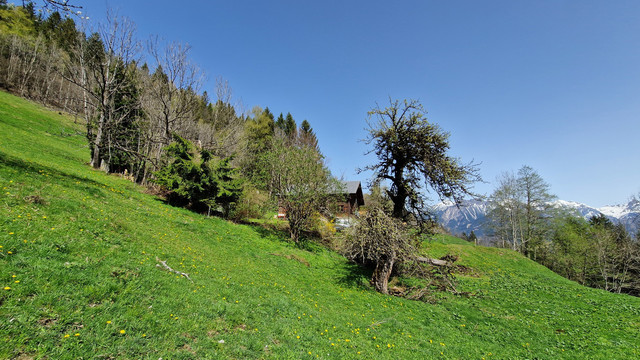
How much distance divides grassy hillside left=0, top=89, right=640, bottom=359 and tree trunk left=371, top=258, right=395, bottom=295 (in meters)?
0.79

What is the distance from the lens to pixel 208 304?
6.70 meters

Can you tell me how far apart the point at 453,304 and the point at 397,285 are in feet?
12.0

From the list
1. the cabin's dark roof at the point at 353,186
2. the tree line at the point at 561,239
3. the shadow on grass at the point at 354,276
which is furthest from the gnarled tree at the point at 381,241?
the tree line at the point at 561,239

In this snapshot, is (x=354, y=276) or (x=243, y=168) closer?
(x=354, y=276)

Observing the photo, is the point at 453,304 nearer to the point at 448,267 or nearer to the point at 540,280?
the point at 448,267

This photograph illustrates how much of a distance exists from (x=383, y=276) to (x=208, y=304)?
1054 centimetres

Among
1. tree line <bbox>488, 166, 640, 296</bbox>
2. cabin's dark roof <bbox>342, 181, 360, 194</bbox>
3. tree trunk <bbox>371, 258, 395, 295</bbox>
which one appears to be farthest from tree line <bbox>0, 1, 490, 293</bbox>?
tree line <bbox>488, 166, 640, 296</bbox>

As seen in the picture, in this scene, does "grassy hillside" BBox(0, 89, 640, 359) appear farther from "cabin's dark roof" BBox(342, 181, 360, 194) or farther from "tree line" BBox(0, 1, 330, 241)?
"cabin's dark roof" BBox(342, 181, 360, 194)

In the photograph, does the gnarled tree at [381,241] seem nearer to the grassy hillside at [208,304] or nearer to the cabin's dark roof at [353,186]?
the grassy hillside at [208,304]

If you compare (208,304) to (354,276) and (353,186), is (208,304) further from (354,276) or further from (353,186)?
(353,186)

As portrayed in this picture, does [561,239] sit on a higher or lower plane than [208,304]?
higher

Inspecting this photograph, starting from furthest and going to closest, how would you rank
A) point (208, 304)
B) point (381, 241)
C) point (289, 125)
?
point (289, 125)
point (381, 241)
point (208, 304)

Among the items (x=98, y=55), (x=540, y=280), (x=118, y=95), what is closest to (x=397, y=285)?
(x=540, y=280)

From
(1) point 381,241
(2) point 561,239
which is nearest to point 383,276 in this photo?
(1) point 381,241
